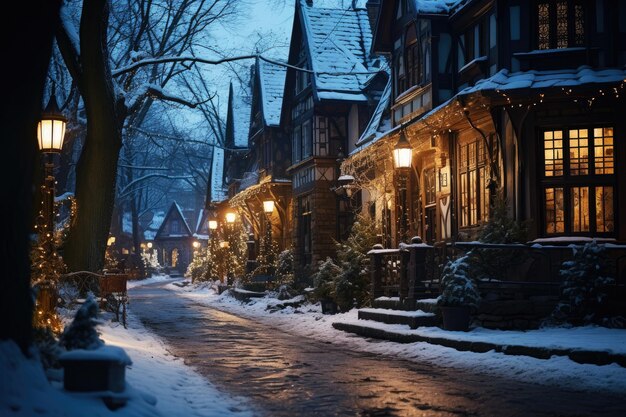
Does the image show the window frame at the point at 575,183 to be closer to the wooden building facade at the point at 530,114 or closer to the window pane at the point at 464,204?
the wooden building facade at the point at 530,114

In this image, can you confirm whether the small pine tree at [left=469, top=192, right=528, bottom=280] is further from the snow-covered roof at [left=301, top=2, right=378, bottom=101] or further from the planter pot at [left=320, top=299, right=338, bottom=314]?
the snow-covered roof at [left=301, top=2, right=378, bottom=101]

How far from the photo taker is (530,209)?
19.2m

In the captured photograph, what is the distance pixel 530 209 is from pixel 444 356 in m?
6.17

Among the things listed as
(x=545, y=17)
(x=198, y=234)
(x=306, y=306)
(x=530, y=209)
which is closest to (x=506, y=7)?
(x=545, y=17)

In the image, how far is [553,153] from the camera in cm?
1942

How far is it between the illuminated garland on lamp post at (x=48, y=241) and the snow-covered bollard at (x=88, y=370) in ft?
16.8

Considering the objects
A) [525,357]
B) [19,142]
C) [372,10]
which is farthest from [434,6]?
[19,142]

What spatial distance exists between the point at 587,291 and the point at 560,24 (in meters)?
7.28

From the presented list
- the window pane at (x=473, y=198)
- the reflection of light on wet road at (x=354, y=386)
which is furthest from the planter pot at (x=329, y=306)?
the reflection of light on wet road at (x=354, y=386)

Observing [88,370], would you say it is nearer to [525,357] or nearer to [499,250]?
[525,357]

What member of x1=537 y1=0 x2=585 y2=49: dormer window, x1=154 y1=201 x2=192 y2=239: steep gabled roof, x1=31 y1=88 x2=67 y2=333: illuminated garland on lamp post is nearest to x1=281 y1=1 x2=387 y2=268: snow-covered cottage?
x1=537 y1=0 x2=585 y2=49: dormer window

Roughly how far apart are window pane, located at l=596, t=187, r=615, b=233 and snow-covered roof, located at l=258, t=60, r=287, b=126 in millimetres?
25500

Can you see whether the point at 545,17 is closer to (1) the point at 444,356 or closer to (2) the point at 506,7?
(2) the point at 506,7

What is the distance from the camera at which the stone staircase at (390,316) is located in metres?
17.6
